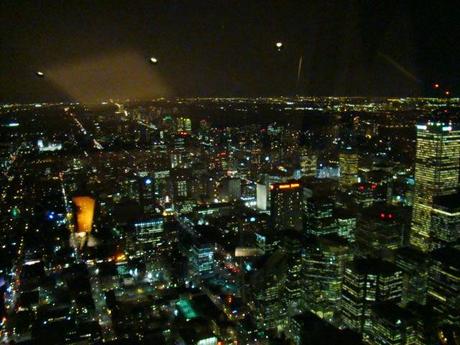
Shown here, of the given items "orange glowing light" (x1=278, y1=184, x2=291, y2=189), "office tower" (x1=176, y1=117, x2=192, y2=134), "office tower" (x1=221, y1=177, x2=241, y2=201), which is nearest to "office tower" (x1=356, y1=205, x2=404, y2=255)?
"orange glowing light" (x1=278, y1=184, x2=291, y2=189)

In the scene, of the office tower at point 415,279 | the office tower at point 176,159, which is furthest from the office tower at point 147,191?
the office tower at point 415,279

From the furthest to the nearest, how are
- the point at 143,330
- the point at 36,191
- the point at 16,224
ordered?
the point at 36,191 → the point at 16,224 → the point at 143,330

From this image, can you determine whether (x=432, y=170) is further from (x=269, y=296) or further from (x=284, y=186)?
(x=269, y=296)

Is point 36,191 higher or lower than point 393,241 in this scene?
higher

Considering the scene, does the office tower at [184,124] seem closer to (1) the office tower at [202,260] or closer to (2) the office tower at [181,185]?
(2) the office tower at [181,185]

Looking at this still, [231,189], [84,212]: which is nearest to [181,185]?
[231,189]

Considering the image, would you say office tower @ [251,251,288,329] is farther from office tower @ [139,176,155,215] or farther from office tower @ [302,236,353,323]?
office tower @ [139,176,155,215]

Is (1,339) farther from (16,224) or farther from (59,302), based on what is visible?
(16,224)

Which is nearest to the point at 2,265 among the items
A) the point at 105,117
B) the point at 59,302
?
the point at 59,302
